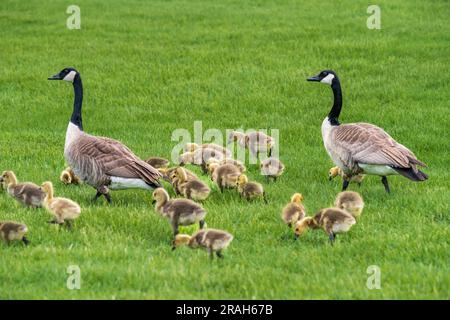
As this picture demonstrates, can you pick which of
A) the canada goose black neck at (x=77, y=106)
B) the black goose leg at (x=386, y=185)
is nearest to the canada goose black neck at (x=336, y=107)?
the black goose leg at (x=386, y=185)

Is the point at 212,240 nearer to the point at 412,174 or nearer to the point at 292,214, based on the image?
the point at 292,214

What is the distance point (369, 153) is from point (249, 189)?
6.35ft

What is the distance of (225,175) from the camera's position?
12266mm

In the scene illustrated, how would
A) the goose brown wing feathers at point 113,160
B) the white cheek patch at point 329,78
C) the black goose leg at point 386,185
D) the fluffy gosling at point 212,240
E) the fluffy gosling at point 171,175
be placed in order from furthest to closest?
the white cheek patch at point 329,78 < the black goose leg at point 386,185 < the fluffy gosling at point 171,175 < the goose brown wing feathers at point 113,160 < the fluffy gosling at point 212,240

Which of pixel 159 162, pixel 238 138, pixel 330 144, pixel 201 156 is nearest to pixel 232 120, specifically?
pixel 238 138

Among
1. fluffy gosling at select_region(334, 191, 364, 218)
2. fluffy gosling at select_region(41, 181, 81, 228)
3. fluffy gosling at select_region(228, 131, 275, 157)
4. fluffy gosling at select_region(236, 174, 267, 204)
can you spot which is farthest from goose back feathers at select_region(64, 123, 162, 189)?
fluffy gosling at select_region(228, 131, 275, 157)

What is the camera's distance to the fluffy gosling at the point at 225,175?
1219 cm

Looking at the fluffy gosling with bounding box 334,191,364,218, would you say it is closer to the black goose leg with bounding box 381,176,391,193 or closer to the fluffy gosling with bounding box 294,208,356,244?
the fluffy gosling with bounding box 294,208,356,244

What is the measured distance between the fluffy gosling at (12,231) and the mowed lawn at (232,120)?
197mm

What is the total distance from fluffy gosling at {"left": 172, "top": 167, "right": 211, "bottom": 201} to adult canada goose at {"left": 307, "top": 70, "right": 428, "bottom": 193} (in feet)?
7.92

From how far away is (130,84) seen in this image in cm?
2116

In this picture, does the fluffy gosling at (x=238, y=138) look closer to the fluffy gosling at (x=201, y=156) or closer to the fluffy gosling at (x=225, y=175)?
the fluffy gosling at (x=201, y=156)
